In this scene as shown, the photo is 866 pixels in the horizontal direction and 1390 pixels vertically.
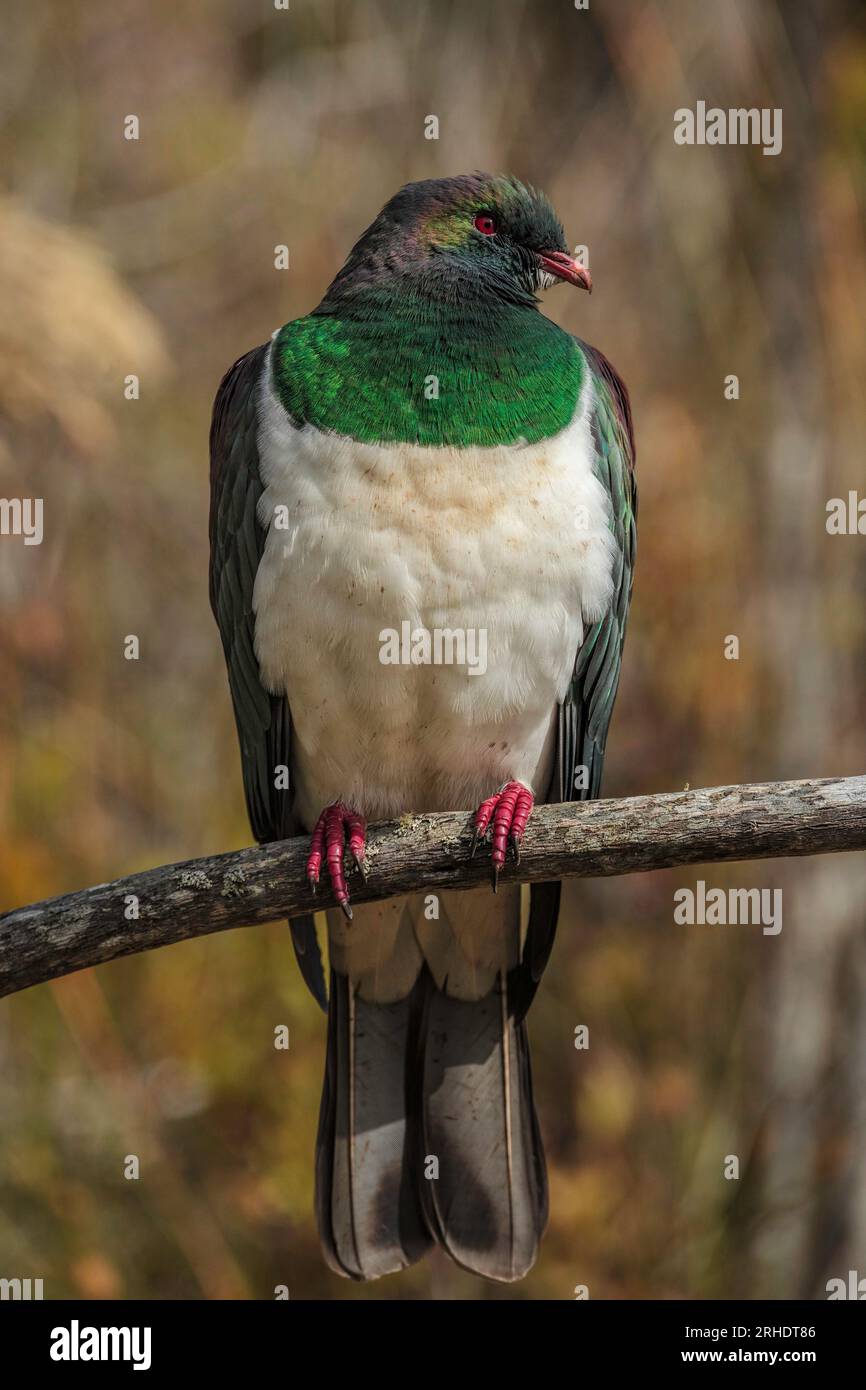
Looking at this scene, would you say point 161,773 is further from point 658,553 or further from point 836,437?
point 836,437

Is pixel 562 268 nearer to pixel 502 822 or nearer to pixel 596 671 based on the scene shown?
pixel 596 671

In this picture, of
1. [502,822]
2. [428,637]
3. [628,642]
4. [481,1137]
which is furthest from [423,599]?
[628,642]

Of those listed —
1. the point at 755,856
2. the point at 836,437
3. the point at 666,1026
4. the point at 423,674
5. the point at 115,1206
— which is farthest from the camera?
the point at 836,437

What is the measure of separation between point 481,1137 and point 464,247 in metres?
2.06

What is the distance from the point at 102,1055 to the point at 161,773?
91cm

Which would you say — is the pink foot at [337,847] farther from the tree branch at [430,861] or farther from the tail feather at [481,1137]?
the tail feather at [481,1137]

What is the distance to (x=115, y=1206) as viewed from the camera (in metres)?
4.49

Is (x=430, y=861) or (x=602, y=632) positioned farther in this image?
(x=602, y=632)

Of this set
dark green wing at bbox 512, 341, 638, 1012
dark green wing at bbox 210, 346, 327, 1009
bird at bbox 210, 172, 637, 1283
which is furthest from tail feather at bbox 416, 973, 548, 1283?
dark green wing at bbox 210, 346, 327, 1009

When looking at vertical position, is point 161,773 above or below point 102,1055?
above

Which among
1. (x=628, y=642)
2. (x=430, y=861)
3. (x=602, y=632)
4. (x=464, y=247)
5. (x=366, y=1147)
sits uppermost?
(x=464, y=247)

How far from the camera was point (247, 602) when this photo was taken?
3.23m

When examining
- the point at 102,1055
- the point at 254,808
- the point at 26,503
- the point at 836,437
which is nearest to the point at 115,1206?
the point at 102,1055
